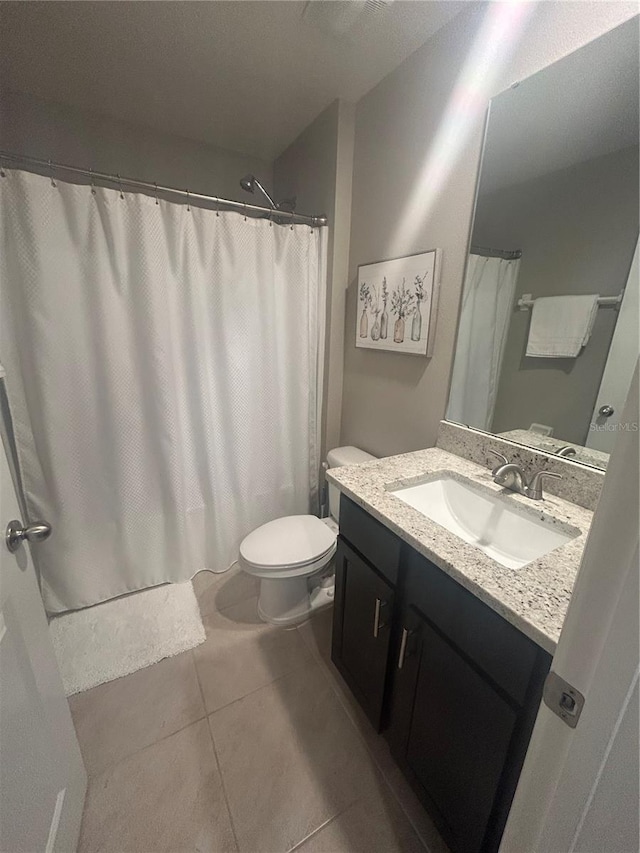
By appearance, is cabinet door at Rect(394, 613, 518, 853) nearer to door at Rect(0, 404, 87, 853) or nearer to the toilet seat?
the toilet seat

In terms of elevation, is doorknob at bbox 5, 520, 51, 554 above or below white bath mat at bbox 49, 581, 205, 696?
above

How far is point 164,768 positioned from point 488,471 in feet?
4.78

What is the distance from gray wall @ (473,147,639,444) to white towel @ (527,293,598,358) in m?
0.02

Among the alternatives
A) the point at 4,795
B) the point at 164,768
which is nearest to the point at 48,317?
the point at 4,795

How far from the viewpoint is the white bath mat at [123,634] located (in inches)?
55.2

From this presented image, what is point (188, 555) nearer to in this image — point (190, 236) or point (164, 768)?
point (164, 768)

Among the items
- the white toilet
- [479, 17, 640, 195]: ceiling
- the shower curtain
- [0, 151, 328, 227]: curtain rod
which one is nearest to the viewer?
[479, 17, 640, 195]: ceiling

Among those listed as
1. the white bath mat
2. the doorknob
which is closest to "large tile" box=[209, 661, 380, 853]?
the white bath mat

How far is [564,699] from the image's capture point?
0.40 metres

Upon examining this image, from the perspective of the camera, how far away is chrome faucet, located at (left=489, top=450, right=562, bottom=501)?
1.02m

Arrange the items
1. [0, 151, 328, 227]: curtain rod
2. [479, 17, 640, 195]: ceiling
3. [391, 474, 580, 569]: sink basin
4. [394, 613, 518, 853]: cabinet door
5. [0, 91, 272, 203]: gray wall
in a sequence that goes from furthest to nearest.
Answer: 1. [0, 91, 272, 203]: gray wall
2. [0, 151, 328, 227]: curtain rod
3. [391, 474, 580, 569]: sink basin
4. [479, 17, 640, 195]: ceiling
5. [394, 613, 518, 853]: cabinet door

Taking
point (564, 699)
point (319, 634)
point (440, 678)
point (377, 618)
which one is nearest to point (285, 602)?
point (319, 634)

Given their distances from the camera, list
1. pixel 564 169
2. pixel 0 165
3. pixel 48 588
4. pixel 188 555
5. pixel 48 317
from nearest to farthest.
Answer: pixel 564 169, pixel 0 165, pixel 48 317, pixel 48 588, pixel 188 555

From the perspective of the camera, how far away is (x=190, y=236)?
1.50 m
